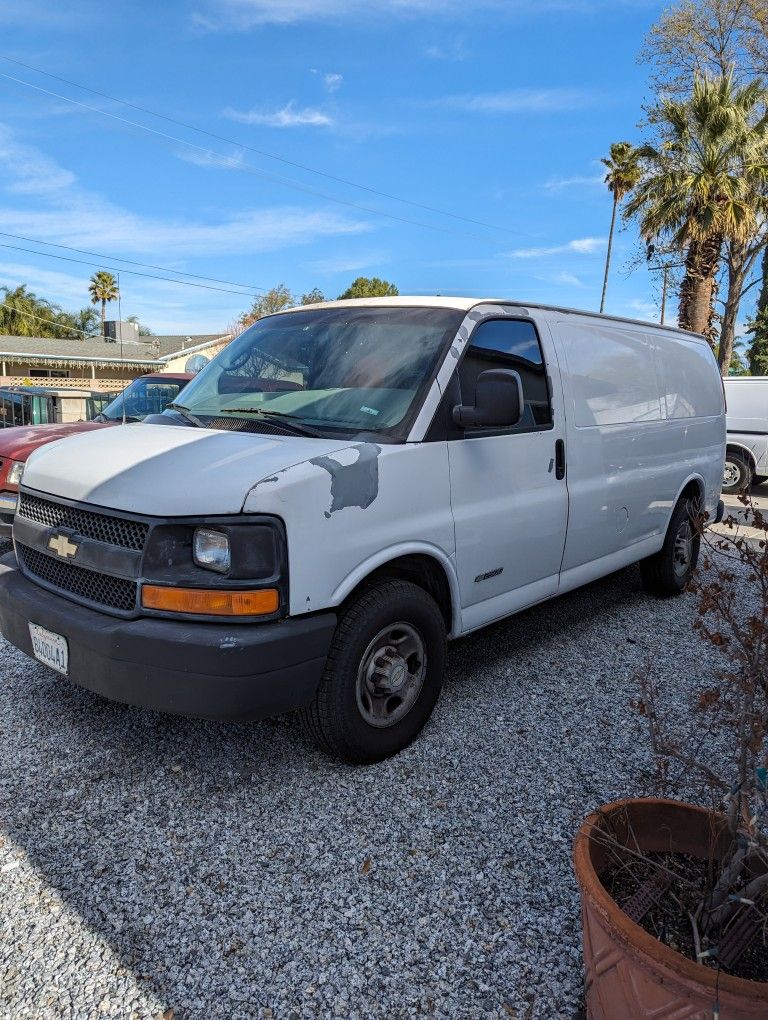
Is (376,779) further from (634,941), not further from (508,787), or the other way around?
(634,941)

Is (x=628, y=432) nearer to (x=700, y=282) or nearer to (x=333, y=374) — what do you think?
(x=333, y=374)

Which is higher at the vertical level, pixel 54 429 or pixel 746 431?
pixel 54 429

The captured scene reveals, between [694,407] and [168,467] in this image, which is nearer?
[168,467]

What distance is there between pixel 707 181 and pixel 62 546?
20.6 metres

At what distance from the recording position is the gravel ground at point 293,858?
6.82ft

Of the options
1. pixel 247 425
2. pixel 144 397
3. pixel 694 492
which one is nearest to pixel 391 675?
pixel 247 425

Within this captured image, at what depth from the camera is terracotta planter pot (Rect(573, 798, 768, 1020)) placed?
151 centimetres

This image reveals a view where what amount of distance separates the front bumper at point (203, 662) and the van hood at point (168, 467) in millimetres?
432

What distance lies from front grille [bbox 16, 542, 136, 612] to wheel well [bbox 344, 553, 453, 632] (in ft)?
2.79

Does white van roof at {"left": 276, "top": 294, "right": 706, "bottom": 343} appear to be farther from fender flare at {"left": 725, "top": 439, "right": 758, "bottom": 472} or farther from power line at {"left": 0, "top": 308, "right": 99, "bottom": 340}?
power line at {"left": 0, "top": 308, "right": 99, "bottom": 340}

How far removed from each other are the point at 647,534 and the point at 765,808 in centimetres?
355

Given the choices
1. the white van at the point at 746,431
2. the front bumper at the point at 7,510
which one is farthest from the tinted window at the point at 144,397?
the white van at the point at 746,431

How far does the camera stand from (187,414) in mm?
3668

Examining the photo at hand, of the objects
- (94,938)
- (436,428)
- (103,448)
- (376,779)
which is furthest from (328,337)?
(94,938)
